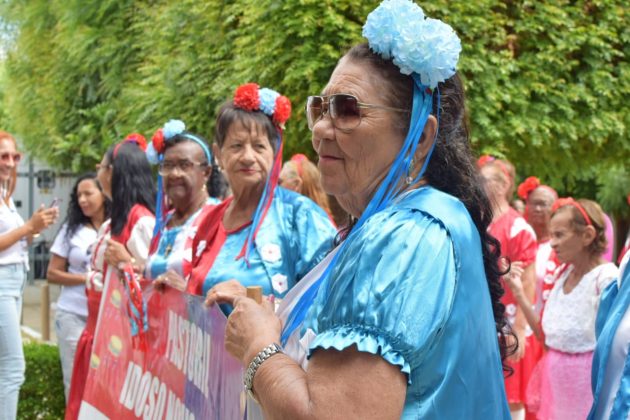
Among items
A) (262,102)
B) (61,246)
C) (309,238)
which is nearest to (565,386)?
(309,238)

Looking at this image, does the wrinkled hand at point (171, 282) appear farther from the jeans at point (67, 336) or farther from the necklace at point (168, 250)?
the jeans at point (67, 336)

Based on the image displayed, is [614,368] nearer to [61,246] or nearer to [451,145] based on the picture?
[451,145]

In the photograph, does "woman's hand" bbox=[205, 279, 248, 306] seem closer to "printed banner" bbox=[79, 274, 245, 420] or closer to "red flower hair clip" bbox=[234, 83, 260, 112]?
"printed banner" bbox=[79, 274, 245, 420]

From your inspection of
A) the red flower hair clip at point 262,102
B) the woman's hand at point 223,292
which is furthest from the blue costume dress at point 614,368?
the red flower hair clip at point 262,102

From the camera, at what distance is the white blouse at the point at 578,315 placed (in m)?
5.29

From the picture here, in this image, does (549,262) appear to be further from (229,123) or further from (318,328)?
(318,328)

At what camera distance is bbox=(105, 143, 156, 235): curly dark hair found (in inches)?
244

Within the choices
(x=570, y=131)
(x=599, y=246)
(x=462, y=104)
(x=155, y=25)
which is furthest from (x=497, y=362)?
(x=155, y=25)

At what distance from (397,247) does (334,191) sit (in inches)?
16.1

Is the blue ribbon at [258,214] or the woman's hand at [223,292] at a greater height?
the woman's hand at [223,292]

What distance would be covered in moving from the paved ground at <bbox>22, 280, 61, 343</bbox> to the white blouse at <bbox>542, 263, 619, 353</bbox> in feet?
29.2

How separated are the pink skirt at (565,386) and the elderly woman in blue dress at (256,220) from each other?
6.96 feet

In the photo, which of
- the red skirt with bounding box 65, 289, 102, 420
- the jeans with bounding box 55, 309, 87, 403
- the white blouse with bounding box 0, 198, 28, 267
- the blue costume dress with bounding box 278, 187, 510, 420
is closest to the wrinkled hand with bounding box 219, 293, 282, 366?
the blue costume dress with bounding box 278, 187, 510, 420

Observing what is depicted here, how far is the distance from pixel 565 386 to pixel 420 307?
3.78 m
